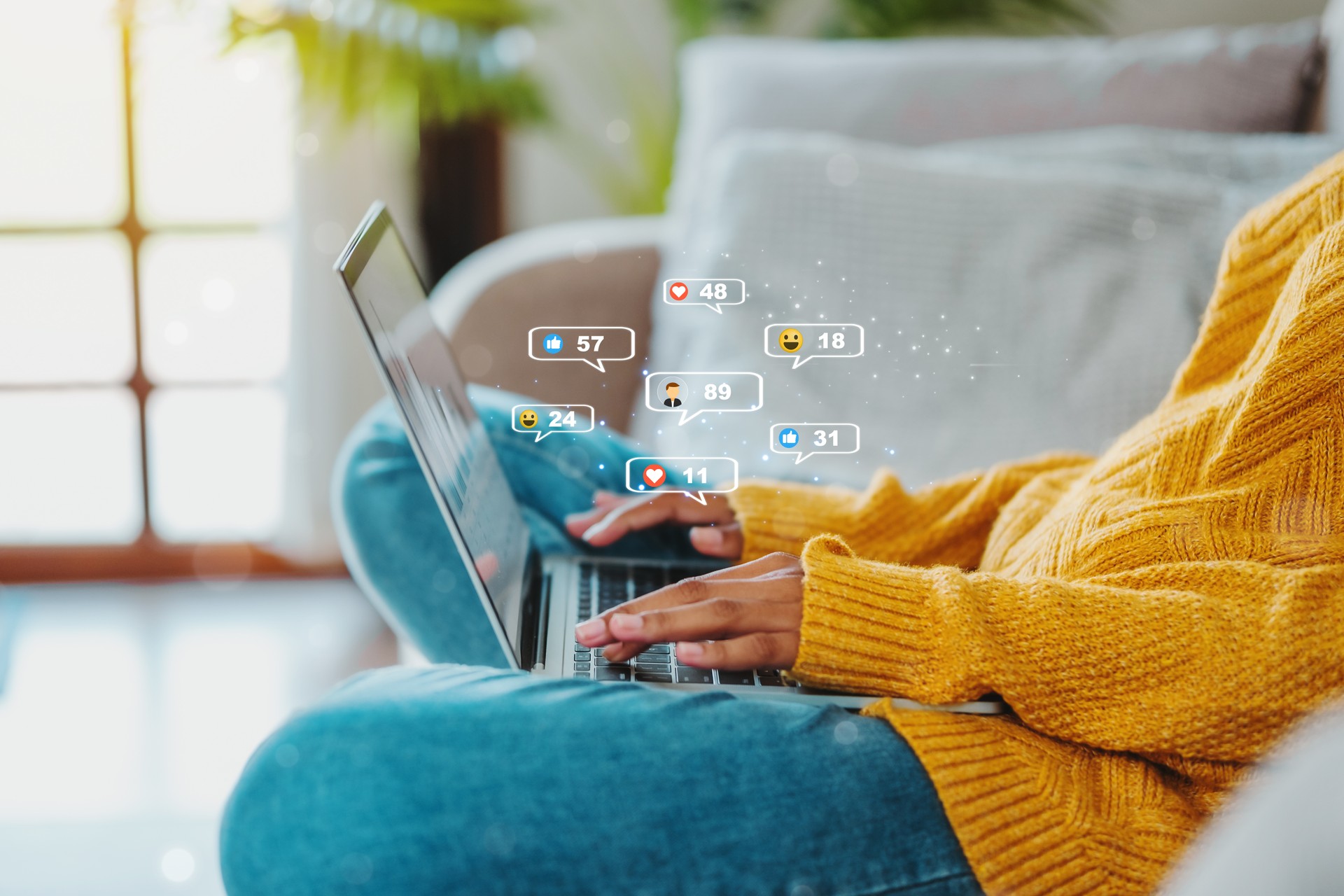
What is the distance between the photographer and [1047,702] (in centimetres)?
55

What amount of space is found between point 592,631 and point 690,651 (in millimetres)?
56

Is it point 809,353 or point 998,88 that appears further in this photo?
point 998,88

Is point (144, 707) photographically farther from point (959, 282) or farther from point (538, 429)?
point (959, 282)

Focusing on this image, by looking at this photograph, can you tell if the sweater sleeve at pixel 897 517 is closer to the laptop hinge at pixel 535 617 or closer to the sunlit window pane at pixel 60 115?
the laptop hinge at pixel 535 617

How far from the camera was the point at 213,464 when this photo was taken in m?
1.98

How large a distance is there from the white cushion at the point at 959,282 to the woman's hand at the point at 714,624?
0.98 feet

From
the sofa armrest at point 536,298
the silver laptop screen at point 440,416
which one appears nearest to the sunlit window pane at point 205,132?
the sofa armrest at point 536,298

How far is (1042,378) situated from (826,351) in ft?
0.82

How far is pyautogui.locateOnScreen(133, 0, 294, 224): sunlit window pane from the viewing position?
1.78 meters

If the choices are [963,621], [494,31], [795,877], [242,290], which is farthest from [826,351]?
[242,290]

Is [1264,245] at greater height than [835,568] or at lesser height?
greater

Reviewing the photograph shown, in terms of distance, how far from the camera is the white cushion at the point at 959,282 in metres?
0.92

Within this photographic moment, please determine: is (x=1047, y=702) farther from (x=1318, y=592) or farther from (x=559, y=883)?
(x=559, y=883)

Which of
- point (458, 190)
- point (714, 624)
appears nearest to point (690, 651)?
point (714, 624)
